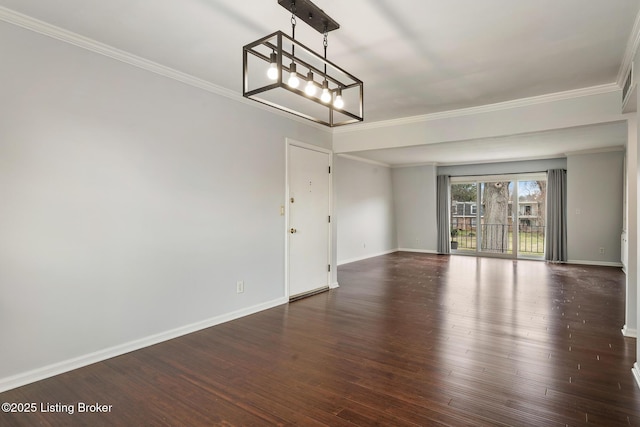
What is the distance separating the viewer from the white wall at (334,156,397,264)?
7.67m

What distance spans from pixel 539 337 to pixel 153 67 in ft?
14.6

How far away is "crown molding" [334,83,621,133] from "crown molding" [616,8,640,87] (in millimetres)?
193

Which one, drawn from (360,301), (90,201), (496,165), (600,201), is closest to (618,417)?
(360,301)

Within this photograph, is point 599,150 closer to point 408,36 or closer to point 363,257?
point 363,257

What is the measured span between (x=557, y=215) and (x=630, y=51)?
5.95 meters

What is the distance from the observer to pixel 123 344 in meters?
2.95

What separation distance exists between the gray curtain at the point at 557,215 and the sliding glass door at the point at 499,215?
0.27 meters

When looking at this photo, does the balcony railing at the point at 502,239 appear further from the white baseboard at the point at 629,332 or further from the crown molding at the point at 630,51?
the crown molding at the point at 630,51

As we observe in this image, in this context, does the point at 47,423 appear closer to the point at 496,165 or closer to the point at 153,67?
the point at 153,67

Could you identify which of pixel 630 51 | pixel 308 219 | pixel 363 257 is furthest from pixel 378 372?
pixel 363 257

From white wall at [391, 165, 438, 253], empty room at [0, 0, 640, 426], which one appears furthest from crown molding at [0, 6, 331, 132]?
white wall at [391, 165, 438, 253]

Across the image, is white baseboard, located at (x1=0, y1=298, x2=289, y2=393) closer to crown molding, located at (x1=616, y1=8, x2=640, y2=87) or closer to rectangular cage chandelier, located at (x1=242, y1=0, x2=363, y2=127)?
rectangular cage chandelier, located at (x1=242, y1=0, x2=363, y2=127)

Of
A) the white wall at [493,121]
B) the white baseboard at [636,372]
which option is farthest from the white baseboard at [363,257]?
the white baseboard at [636,372]

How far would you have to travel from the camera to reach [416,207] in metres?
9.50
